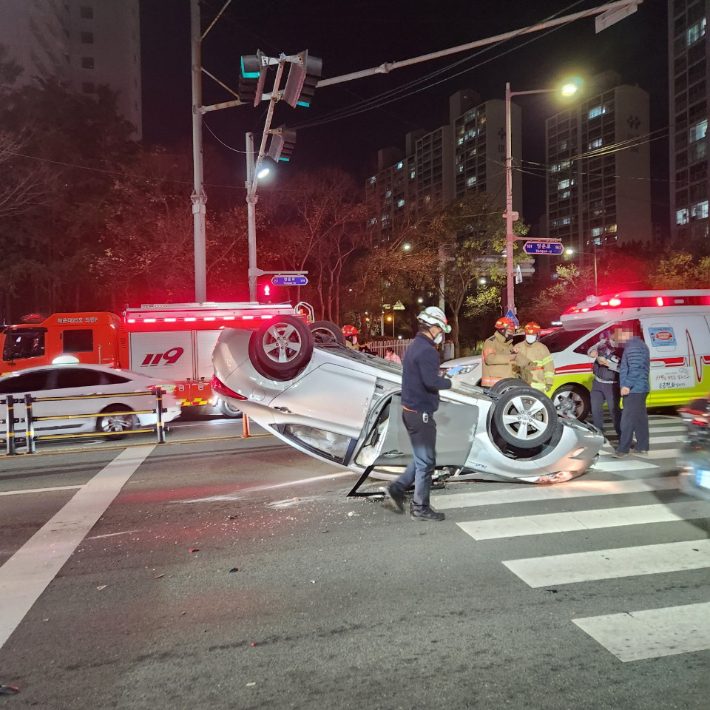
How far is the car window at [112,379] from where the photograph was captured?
11491 millimetres

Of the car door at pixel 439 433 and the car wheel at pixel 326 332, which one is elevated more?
the car wheel at pixel 326 332

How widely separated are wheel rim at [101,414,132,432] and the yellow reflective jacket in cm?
→ 703

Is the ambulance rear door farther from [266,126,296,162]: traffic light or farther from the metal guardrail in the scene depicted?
[266,126,296,162]: traffic light

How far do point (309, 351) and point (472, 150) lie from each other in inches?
4572

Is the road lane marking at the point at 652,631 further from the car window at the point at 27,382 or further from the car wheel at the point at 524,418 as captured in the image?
the car window at the point at 27,382

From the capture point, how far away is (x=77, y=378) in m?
11.4

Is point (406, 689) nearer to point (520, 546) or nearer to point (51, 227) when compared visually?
point (520, 546)

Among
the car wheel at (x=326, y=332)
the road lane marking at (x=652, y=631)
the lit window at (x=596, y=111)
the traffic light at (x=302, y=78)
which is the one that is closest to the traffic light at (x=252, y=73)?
the traffic light at (x=302, y=78)

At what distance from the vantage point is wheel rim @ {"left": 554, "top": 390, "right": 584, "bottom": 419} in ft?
36.2

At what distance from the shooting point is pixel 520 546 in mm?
4918

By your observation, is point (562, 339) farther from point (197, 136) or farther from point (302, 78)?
point (197, 136)

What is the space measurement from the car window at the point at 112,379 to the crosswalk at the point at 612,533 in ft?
24.0

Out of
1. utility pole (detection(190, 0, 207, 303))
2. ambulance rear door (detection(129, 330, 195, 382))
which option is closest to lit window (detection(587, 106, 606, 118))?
utility pole (detection(190, 0, 207, 303))

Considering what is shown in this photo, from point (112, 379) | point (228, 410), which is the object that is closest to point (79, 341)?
point (112, 379)
